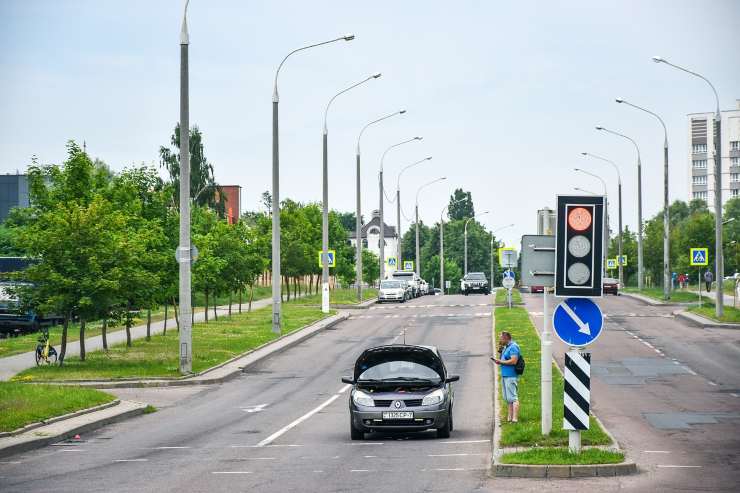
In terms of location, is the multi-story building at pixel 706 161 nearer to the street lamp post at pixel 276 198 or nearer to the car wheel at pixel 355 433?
the street lamp post at pixel 276 198

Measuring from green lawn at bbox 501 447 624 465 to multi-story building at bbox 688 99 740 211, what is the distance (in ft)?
540

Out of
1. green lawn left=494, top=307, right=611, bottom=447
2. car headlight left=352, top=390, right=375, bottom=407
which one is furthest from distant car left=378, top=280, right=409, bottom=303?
car headlight left=352, top=390, right=375, bottom=407

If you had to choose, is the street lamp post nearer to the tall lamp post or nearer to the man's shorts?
the tall lamp post

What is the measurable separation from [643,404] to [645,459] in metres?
8.60

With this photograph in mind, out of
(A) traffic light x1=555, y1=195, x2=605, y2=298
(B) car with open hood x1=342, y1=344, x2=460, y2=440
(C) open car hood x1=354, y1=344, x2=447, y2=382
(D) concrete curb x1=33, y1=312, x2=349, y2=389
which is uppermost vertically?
(A) traffic light x1=555, y1=195, x2=605, y2=298

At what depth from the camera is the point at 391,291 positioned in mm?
72562

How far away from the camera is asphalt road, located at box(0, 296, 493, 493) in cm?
1492

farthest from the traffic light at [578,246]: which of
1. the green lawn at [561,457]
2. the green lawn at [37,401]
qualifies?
the green lawn at [37,401]

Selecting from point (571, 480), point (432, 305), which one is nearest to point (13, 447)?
point (571, 480)

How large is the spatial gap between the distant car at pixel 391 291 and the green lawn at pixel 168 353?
663 inches

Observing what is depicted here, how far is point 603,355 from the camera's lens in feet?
124

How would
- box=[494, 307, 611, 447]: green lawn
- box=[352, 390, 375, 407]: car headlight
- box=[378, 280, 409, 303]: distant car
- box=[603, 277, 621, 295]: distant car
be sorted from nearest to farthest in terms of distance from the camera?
box=[494, 307, 611, 447]: green lawn, box=[352, 390, 375, 407]: car headlight, box=[378, 280, 409, 303]: distant car, box=[603, 277, 621, 295]: distant car

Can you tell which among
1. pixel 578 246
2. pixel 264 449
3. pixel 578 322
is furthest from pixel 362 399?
pixel 578 246

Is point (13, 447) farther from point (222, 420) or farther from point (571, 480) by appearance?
point (571, 480)
